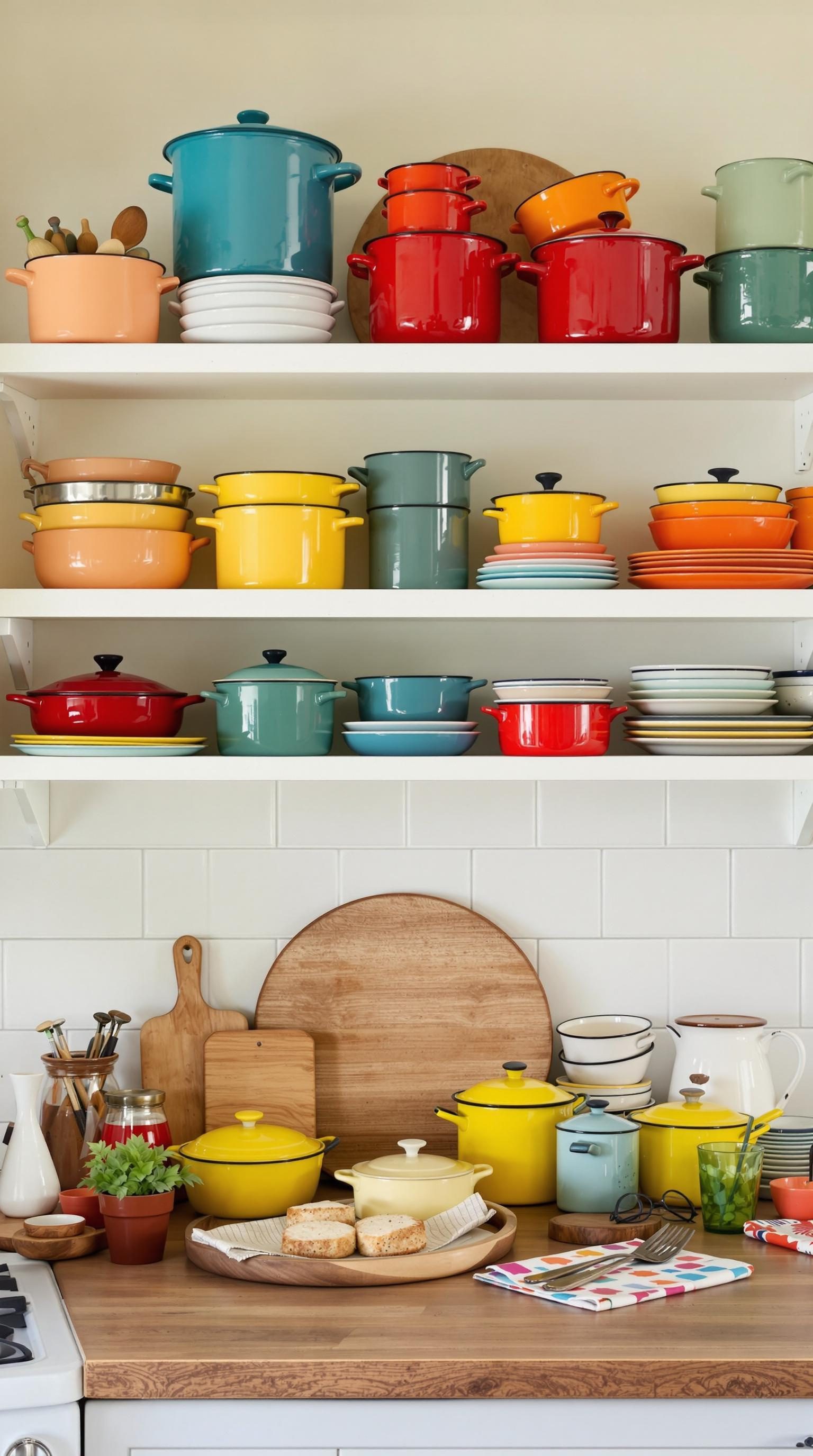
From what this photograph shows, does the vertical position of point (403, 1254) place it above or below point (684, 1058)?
below

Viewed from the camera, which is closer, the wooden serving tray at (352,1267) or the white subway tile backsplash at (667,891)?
the wooden serving tray at (352,1267)

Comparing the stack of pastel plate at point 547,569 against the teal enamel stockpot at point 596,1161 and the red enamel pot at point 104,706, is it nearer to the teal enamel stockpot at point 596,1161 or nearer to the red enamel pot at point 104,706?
the red enamel pot at point 104,706

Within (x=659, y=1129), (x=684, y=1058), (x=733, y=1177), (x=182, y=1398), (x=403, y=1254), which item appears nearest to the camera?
(x=182, y=1398)

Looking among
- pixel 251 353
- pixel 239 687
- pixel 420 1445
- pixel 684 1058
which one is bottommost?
pixel 420 1445

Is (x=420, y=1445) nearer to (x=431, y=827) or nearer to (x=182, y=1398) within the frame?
(x=182, y=1398)

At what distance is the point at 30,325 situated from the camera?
1.89m

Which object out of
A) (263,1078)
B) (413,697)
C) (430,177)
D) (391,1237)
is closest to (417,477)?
(413,697)

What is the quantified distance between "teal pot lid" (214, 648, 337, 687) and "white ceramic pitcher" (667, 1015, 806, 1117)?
29.7 inches

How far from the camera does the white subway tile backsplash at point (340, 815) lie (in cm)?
210

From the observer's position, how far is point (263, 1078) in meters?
2.00

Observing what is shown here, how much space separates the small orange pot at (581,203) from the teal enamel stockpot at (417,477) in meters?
0.34

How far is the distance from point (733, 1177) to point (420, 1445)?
56 cm

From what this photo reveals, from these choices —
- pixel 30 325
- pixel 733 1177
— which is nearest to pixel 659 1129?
Answer: pixel 733 1177

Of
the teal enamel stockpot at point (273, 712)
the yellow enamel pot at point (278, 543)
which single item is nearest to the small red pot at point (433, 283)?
the yellow enamel pot at point (278, 543)
